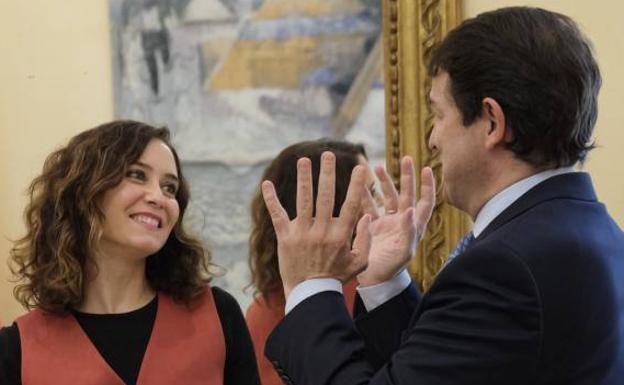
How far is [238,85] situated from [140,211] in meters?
0.97

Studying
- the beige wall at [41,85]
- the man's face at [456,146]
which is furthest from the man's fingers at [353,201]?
the beige wall at [41,85]

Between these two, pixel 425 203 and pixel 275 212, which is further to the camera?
pixel 425 203

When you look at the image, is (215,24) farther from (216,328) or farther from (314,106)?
(216,328)

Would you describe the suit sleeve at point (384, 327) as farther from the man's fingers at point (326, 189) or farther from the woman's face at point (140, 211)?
the woman's face at point (140, 211)

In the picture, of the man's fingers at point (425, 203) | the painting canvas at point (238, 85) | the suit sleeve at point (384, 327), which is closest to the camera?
the suit sleeve at point (384, 327)

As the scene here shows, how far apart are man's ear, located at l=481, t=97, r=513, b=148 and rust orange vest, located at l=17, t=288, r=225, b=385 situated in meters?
0.87

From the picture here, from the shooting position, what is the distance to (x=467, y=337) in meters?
1.12

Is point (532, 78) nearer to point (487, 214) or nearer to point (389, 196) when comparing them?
point (487, 214)

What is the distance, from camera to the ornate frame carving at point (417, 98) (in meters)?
2.48

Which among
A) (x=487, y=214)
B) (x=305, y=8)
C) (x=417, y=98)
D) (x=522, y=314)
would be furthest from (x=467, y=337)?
(x=305, y=8)

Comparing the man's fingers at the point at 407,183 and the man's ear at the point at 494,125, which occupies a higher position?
the man's ear at the point at 494,125

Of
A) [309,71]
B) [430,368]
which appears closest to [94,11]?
[309,71]

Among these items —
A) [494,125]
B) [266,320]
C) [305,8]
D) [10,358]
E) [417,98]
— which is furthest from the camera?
[305,8]

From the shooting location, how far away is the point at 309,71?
268 cm
